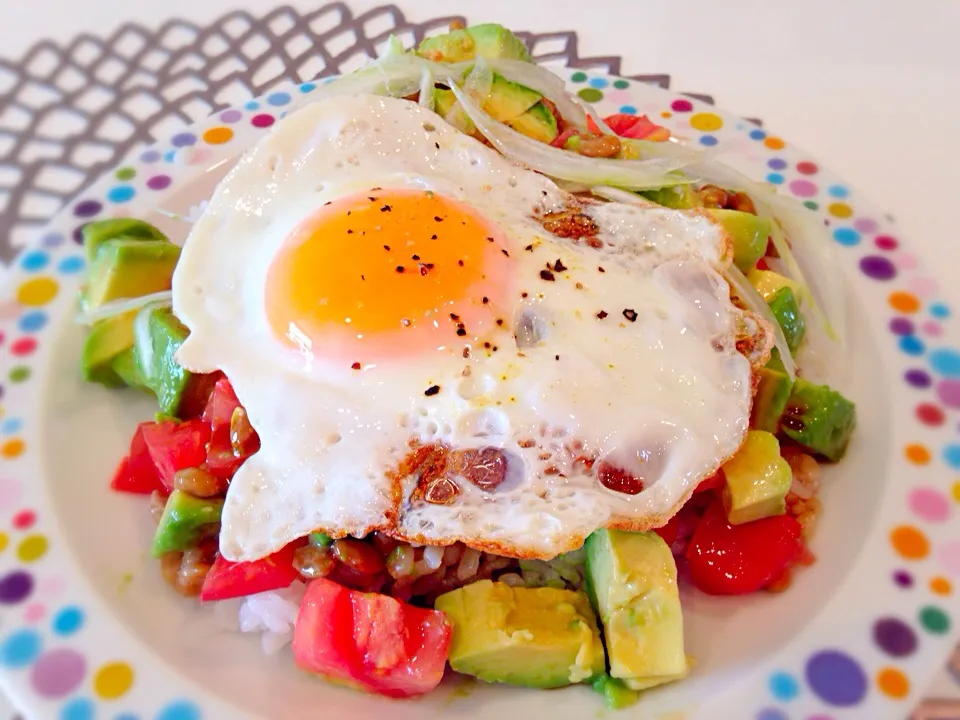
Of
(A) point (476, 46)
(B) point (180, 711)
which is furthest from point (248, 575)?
(A) point (476, 46)

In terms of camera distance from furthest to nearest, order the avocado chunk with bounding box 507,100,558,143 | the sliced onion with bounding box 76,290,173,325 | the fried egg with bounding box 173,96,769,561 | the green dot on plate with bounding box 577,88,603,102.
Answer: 1. the green dot on plate with bounding box 577,88,603,102
2. the avocado chunk with bounding box 507,100,558,143
3. the sliced onion with bounding box 76,290,173,325
4. the fried egg with bounding box 173,96,769,561

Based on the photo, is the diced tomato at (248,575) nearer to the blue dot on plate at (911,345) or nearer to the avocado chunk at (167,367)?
the avocado chunk at (167,367)

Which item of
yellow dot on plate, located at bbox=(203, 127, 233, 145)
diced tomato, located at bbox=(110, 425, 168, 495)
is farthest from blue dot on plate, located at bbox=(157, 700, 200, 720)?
yellow dot on plate, located at bbox=(203, 127, 233, 145)

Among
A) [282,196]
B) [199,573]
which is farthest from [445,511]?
[282,196]

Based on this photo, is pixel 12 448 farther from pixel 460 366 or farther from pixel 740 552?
pixel 740 552

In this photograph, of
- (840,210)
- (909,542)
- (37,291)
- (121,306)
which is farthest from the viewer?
(840,210)

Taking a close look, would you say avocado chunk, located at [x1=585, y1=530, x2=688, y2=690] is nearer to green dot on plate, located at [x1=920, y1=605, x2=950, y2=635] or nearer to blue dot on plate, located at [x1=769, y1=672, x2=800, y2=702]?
blue dot on plate, located at [x1=769, y1=672, x2=800, y2=702]
